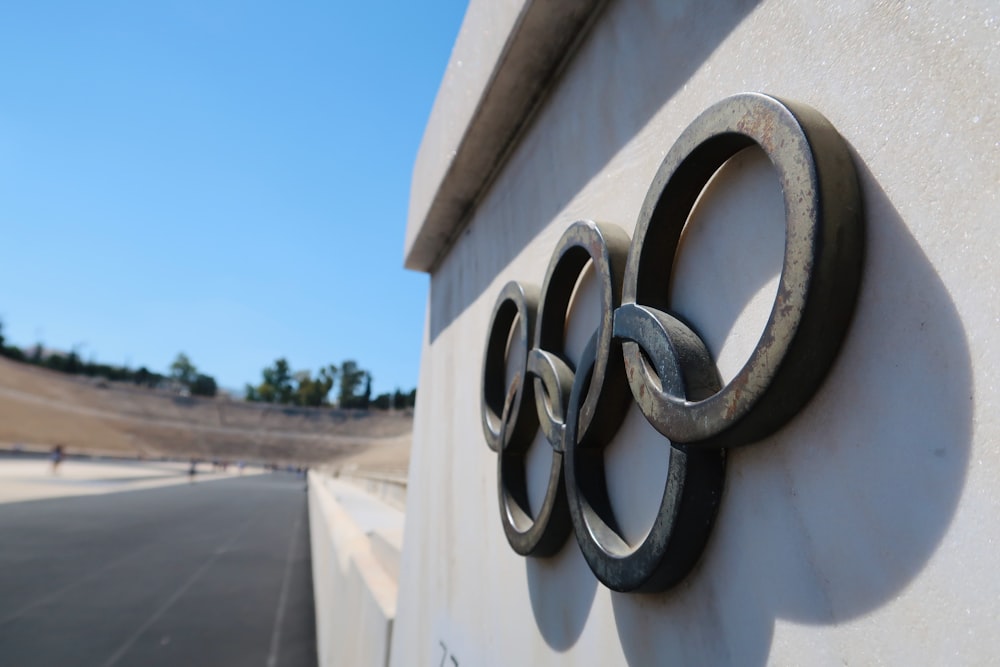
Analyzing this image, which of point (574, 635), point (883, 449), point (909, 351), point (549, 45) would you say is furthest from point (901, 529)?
point (549, 45)

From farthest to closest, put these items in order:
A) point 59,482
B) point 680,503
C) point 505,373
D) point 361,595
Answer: point 59,482 < point 361,595 < point 505,373 < point 680,503

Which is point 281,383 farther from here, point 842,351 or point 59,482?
point 842,351

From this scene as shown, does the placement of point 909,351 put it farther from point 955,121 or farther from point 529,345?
point 529,345

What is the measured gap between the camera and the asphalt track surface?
22.3 feet

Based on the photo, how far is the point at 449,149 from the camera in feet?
8.93

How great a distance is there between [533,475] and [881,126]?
4.57ft

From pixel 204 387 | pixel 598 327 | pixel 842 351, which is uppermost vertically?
pixel 204 387

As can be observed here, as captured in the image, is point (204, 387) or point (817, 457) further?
point (204, 387)

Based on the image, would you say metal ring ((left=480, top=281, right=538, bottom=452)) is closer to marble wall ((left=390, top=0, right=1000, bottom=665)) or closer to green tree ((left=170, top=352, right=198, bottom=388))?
marble wall ((left=390, top=0, right=1000, bottom=665))

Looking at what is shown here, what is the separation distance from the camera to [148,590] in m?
9.20

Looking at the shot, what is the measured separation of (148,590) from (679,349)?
425 inches

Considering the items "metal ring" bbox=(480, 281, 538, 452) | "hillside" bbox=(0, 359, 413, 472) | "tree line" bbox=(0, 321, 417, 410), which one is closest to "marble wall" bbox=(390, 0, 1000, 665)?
"metal ring" bbox=(480, 281, 538, 452)

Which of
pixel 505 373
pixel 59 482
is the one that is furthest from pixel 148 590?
pixel 59 482

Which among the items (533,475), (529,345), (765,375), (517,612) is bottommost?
(517,612)
